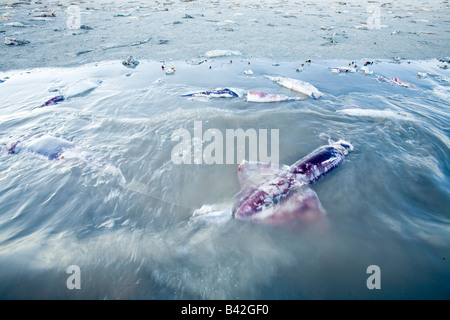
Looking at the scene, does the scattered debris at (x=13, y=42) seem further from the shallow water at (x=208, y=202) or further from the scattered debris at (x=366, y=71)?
the scattered debris at (x=366, y=71)

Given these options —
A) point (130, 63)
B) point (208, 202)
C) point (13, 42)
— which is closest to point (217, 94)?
point (208, 202)

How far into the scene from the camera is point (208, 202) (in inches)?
101

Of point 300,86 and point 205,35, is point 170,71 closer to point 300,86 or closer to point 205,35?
point 300,86

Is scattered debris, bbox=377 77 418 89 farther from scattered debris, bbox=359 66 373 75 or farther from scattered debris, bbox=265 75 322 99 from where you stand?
scattered debris, bbox=265 75 322 99

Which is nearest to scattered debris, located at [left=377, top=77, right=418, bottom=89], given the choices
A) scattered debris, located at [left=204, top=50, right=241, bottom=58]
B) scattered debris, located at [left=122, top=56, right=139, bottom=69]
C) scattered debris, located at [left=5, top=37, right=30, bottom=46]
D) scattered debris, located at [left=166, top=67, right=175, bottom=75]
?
scattered debris, located at [left=204, top=50, right=241, bottom=58]

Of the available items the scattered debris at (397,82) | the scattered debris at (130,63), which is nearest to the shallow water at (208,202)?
the scattered debris at (397,82)

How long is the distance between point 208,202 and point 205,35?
9221 millimetres

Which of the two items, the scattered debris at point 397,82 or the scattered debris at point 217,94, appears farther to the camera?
the scattered debris at point 397,82

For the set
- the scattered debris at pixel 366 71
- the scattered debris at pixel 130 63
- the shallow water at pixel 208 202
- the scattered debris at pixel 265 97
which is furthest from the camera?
the scattered debris at pixel 130 63

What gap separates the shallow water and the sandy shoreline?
3.85m

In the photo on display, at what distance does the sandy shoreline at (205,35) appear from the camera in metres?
7.43

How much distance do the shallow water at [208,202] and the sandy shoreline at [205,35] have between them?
385 centimetres

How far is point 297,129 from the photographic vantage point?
371cm
